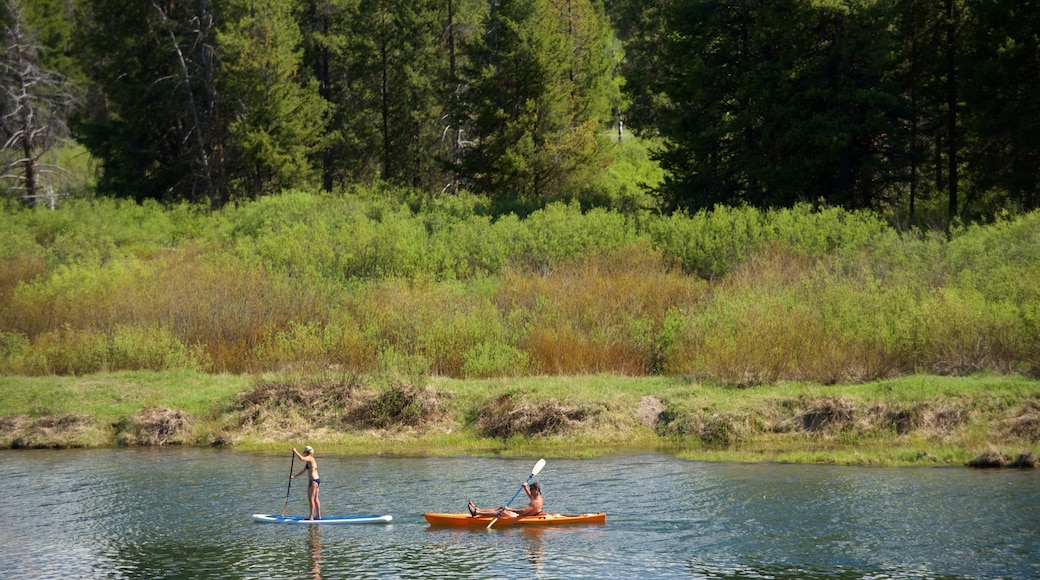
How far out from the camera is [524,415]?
2573cm

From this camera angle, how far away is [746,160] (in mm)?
44844

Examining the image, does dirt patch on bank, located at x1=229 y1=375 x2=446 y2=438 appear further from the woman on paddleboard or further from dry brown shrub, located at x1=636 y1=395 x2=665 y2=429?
the woman on paddleboard

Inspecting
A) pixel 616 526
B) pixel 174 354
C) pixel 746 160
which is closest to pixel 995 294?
pixel 616 526

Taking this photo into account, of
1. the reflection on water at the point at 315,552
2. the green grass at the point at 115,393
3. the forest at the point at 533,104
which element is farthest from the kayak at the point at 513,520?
the forest at the point at 533,104

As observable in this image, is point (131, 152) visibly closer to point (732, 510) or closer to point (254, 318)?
point (254, 318)

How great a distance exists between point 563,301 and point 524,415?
17.5 feet

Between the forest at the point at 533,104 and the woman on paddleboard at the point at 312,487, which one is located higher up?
the forest at the point at 533,104

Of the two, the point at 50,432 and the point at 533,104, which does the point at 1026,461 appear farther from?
the point at 533,104

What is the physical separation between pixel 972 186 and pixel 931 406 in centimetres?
2206

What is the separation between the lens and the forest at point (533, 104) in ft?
139

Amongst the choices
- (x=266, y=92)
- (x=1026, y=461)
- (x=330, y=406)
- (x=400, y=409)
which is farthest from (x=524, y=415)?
(x=266, y=92)

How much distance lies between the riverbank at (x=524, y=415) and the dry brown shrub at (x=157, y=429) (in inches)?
1.3

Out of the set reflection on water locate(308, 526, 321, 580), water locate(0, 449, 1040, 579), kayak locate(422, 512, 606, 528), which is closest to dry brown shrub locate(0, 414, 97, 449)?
water locate(0, 449, 1040, 579)

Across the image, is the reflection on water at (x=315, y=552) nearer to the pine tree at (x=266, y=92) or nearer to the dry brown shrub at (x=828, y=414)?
the dry brown shrub at (x=828, y=414)
